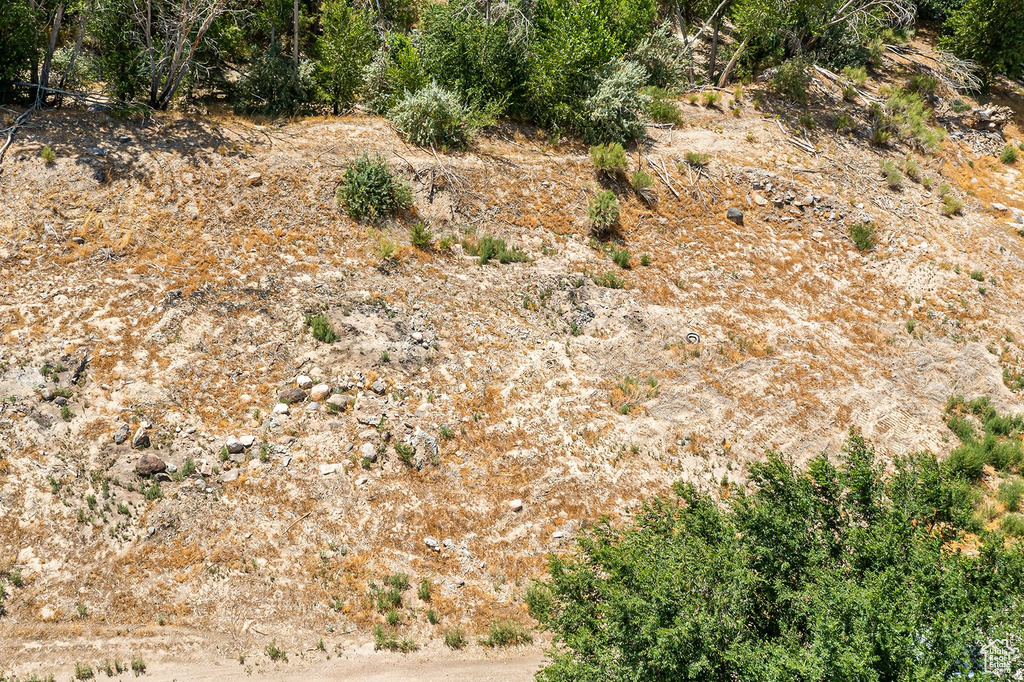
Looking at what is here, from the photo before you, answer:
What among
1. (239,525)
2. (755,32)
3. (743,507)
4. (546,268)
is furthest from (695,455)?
(755,32)

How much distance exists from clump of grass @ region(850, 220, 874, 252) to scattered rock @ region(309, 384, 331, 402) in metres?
16.4

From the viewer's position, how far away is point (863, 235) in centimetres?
1900

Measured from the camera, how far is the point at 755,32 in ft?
78.8

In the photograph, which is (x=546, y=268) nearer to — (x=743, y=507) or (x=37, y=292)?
(x=743, y=507)

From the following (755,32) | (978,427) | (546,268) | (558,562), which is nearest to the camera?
(558,562)

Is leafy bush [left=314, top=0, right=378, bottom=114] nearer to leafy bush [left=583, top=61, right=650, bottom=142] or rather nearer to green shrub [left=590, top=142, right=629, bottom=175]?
leafy bush [left=583, top=61, right=650, bottom=142]

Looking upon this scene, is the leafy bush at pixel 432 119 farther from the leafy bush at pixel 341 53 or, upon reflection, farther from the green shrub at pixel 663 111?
the green shrub at pixel 663 111

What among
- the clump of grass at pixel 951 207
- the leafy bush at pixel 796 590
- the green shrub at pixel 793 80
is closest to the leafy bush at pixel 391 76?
the green shrub at pixel 793 80

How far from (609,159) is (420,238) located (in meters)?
6.81

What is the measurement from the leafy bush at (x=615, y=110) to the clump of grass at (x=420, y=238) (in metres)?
7.33

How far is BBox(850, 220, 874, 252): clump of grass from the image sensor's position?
19.0 m

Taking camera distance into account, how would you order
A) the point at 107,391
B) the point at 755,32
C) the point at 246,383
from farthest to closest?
the point at 755,32 → the point at 246,383 → the point at 107,391

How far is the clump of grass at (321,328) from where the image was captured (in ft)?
47.9

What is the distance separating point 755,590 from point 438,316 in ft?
32.0
